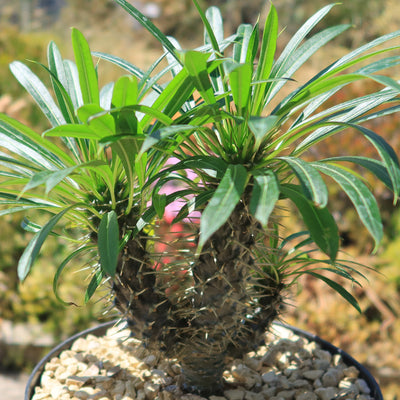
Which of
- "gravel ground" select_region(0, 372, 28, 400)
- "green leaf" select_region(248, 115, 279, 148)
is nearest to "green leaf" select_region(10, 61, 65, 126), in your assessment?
"green leaf" select_region(248, 115, 279, 148)

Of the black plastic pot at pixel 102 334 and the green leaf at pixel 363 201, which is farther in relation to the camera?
the black plastic pot at pixel 102 334

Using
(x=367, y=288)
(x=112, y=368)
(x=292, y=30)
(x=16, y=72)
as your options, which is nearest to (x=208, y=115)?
(x=16, y=72)

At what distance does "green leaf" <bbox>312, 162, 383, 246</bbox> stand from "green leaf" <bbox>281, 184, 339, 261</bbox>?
50mm

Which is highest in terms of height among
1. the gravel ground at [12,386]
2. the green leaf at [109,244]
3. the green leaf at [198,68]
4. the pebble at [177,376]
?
the green leaf at [198,68]

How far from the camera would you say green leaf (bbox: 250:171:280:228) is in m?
0.51

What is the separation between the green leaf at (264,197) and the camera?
20.0 inches

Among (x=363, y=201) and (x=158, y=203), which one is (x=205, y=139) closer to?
(x=158, y=203)

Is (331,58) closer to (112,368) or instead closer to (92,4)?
(112,368)

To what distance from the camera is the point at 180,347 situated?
1.00 m

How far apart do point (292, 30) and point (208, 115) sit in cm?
627

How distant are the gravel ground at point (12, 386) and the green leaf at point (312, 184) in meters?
2.33

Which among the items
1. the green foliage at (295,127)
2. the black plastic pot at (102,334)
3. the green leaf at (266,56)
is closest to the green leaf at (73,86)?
the green foliage at (295,127)

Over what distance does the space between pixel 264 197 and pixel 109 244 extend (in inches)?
10.1

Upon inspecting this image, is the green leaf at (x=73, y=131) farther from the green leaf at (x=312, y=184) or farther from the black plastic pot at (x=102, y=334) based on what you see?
the black plastic pot at (x=102, y=334)
